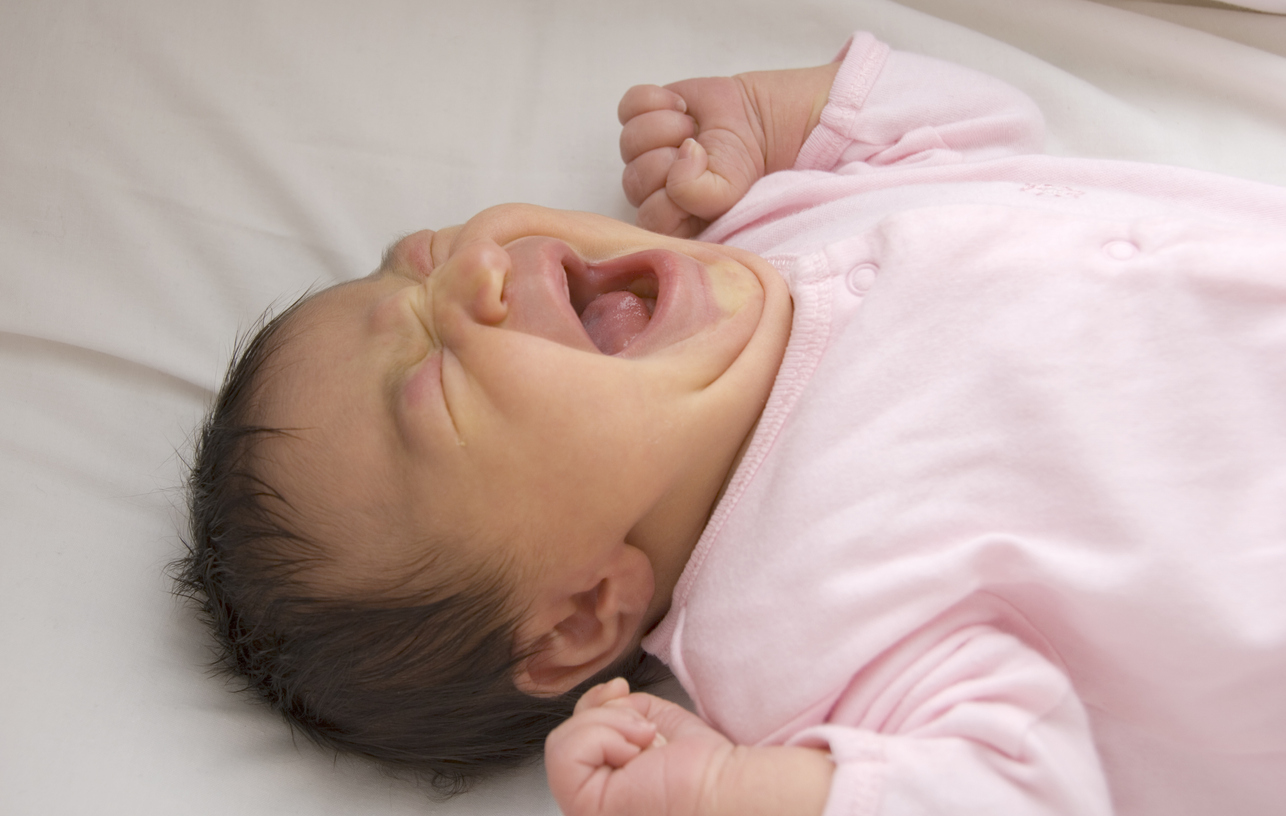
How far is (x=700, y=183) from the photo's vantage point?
1518 mm

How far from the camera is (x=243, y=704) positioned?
1314mm

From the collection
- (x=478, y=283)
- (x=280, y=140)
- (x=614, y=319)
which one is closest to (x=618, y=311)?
(x=614, y=319)

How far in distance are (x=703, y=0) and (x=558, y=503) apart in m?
1.09

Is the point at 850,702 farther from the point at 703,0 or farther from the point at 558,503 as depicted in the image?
the point at 703,0

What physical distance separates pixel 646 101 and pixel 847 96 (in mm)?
321

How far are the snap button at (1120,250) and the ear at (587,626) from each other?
2.21 feet

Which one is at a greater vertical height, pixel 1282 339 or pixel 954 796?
pixel 1282 339

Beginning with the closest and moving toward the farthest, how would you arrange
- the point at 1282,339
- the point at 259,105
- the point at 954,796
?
the point at 954,796 → the point at 1282,339 → the point at 259,105

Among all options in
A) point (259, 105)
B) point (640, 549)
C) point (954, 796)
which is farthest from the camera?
point (259, 105)

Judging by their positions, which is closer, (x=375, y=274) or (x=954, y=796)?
(x=954, y=796)

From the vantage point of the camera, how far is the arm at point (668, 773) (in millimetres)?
1006

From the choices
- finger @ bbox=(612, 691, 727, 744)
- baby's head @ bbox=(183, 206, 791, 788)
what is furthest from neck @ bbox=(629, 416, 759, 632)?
finger @ bbox=(612, 691, 727, 744)

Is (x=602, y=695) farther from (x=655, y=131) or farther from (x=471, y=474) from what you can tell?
(x=655, y=131)

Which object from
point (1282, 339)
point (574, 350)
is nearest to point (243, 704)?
point (574, 350)
